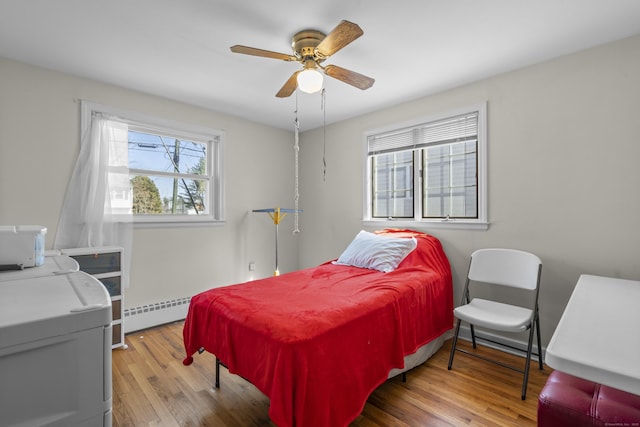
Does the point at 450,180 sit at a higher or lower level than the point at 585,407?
higher

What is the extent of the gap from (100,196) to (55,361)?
2.38 metres

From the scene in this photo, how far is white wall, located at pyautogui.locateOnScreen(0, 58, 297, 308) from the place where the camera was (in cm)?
238

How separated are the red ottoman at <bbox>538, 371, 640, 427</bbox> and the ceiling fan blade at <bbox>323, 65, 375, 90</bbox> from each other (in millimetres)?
1949

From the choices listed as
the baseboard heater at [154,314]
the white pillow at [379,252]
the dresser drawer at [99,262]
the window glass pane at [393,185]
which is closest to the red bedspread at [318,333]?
the white pillow at [379,252]

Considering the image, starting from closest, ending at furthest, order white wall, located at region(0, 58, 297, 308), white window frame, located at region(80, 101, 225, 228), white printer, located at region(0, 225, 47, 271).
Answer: white printer, located at region(0, 225, 47, 271) → white wall, located at region(0, 58, 297, 308) → white window frame, located at region(80, 101, 225, 228)

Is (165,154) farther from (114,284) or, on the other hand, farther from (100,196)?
(114,284)

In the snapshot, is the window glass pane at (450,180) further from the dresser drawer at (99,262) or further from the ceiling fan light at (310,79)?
the dresser drawer at (99,262)

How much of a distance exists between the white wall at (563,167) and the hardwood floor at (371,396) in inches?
29.3

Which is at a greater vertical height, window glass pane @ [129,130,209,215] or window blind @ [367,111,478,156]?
window blind @ [367,111,478,156]

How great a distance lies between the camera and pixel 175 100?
3209mm

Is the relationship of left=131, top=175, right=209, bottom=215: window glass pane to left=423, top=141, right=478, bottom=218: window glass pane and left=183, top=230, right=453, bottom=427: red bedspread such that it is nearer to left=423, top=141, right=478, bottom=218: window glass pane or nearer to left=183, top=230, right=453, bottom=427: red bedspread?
left=183, top=230, right=453, bottom=427: red bedspread

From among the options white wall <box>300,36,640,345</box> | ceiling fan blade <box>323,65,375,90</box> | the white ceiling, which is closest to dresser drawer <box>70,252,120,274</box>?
the white ceiling

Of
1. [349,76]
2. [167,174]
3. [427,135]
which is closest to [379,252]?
[427,135]

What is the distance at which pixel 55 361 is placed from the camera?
0.79 metres
